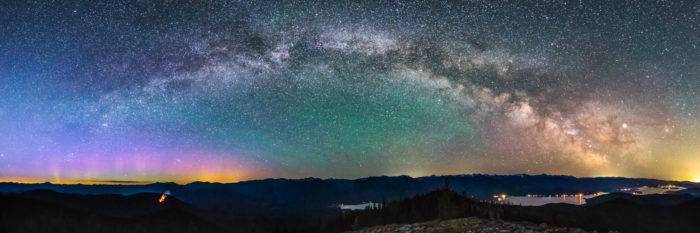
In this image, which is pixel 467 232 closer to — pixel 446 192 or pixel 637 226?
pixel 446 192

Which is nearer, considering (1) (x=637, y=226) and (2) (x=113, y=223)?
(2) (x=113, y=223)

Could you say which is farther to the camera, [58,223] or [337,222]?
[58,223]

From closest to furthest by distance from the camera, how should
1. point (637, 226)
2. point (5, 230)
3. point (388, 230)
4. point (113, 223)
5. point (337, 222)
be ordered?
point (388, 230) → point (337, 222) → point (5, 230) → point (113, 223) → point (637, 226)

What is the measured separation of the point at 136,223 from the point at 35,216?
32.8 metres

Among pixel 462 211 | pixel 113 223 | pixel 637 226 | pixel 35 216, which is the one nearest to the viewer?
pixel 462 211

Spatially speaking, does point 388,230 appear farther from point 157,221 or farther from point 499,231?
point 157,221

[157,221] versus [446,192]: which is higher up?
[446,192]

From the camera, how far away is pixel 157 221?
199 meters

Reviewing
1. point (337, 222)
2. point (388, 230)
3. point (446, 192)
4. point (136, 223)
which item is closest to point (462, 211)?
point (446, 192)

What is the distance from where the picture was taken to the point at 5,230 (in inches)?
5945

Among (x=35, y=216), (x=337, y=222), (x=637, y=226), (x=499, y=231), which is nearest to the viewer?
(x=499, y=231)

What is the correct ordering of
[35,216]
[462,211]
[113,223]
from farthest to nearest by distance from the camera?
[113,223], [35,216], [462,211]

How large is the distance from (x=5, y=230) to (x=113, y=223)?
107 feet

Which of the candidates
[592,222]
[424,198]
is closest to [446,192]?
[424,198]
